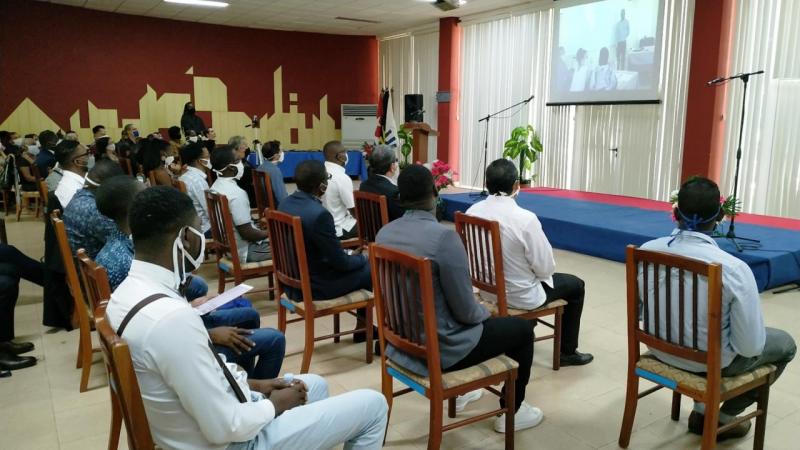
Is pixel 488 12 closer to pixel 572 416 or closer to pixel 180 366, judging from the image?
pixel 572 416

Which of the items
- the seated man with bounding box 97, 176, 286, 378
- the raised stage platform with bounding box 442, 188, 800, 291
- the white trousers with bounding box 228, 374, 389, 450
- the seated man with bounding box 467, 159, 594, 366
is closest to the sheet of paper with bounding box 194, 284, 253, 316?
the seated man with bounding box 97, 176, 286, 378

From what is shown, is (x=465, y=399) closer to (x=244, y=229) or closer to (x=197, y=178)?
(x=244, y=229)

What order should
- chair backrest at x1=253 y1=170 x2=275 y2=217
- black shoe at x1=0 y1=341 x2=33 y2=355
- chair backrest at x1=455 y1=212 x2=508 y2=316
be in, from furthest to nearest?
1. chair backrest at x1=253 y1=170 x2=275 y2=217
2. black shoe at x1=0 y1=341 x2=33 y2=355
3. chair backrest at x1=455 y1=212 x2=508 y2=316

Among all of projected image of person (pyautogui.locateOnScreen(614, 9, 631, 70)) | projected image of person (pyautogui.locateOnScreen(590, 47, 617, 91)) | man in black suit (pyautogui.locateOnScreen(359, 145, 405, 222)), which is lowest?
man in black suit (pyautogui.locateOnScreen(359, 145, 405, 222))

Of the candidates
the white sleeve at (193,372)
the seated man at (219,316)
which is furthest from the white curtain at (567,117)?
the white sleeve at (193,372)

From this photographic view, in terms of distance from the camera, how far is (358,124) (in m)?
12.4

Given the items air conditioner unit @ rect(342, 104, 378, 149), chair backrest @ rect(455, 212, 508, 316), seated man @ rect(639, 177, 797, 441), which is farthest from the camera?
air conditioner unit @ rect(342, 104, 378, 149)

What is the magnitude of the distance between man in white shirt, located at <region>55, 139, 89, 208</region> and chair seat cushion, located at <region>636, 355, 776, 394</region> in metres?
3.43

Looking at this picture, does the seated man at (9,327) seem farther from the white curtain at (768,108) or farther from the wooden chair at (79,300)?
the white curtain at (768,108)

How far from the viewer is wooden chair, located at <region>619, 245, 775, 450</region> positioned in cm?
184

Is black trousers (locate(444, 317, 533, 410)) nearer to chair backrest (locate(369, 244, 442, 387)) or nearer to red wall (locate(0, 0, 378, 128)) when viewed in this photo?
chair backrest (locate(369, 244, 442, 387))

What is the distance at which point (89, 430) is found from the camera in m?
2.38

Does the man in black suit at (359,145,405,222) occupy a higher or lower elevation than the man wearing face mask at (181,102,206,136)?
lower

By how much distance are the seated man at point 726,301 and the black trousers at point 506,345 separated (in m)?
0.46
